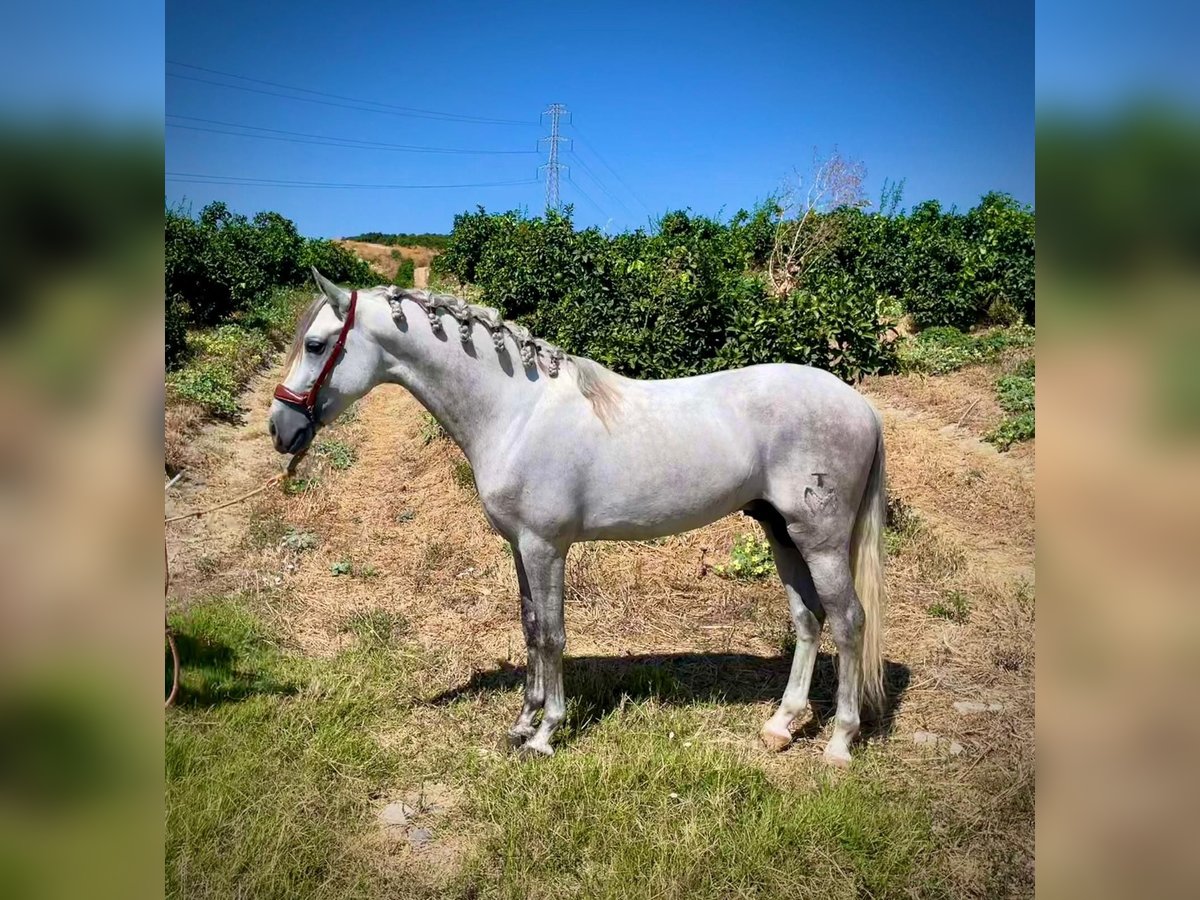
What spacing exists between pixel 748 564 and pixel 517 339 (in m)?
3.02

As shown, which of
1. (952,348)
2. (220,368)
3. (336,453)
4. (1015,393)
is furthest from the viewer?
(952,348)

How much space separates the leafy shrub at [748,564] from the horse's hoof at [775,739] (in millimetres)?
2000

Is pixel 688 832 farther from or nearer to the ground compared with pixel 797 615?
nearer to the ground

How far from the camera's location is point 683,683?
13.7 ft

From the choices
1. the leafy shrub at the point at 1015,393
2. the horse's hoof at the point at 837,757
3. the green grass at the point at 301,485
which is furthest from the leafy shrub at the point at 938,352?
the horse's hoof at the point at 837,757

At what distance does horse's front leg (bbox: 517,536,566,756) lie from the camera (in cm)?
325

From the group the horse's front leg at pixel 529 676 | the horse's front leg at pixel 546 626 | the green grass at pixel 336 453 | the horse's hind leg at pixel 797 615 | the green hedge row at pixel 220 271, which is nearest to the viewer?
the horse's front leg at pixel 546 626

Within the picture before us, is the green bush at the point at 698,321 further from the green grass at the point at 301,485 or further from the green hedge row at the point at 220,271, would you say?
the green hedge row at the point at 220,271

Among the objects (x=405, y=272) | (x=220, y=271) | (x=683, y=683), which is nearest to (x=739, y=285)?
(x=683, y=683)

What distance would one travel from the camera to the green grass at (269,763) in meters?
2.72

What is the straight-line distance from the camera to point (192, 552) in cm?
601

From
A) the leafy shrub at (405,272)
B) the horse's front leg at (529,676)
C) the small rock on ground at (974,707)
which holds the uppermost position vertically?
the leafy shrub at (405,272)

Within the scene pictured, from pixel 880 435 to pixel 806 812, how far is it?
63.6 inches

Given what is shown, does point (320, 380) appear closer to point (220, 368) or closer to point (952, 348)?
point (220, 368)
